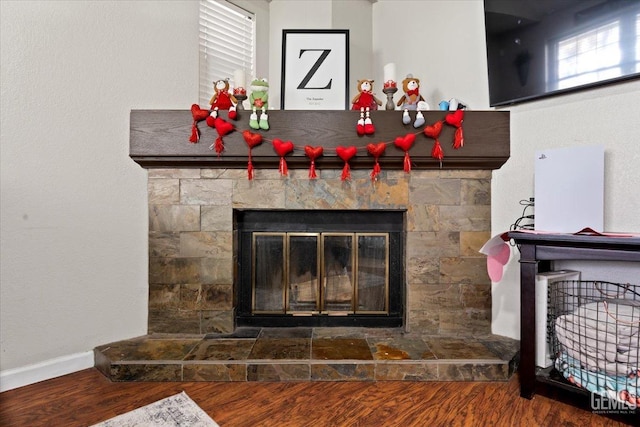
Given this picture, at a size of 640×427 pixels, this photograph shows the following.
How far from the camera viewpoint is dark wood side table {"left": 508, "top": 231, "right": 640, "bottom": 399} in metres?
1.17

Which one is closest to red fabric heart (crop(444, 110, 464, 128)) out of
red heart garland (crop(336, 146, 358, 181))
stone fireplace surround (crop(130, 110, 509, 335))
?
stone fireplace surround (crop(130, 110, 509, 335))

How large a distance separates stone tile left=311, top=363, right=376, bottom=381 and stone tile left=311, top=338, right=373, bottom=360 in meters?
0.04

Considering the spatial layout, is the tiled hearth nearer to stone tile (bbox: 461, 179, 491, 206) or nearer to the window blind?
stone tile (bbox: 461, 179, 491, 206)

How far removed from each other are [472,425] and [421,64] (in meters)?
1.94

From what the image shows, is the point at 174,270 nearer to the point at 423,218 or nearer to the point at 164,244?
the point at 164,244

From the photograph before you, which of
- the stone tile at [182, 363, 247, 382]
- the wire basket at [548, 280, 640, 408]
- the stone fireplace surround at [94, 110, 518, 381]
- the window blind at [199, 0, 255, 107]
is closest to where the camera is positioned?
the wire basket at [548, 280, 640, 408]

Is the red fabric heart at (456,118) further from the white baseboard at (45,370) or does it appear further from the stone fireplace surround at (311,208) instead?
the white baseboard at (45,370)

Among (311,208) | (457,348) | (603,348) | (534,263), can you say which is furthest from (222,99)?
(603,348)

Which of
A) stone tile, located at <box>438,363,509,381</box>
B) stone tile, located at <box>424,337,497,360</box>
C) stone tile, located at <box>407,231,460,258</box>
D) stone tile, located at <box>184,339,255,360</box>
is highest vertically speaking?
stone tile, located at <box>407,231,460,258</box>

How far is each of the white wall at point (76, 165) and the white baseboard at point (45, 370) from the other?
0.10ft

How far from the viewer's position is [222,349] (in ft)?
5.21

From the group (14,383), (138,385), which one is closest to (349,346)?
(138,385)

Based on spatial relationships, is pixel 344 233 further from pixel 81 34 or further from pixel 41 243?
pixel 81 34

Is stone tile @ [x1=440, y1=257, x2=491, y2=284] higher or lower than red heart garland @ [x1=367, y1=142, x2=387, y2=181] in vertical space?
lower
